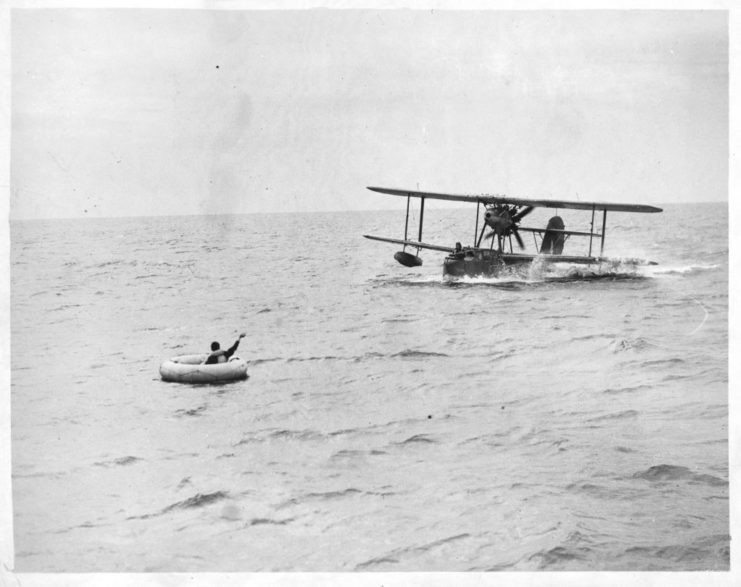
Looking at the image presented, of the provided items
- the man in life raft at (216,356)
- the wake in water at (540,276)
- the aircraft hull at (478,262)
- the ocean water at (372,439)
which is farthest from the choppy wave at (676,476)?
the aircraft hull at (478,262)

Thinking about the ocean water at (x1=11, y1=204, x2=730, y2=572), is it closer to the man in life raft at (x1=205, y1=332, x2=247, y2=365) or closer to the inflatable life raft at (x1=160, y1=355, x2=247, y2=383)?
the inflatable life raft at (x1=160, y1=355, x2=247, y2=383)

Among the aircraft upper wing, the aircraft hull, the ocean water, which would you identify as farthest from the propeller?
the ocean water

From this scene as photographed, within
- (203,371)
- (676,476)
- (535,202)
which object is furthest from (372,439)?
(535,202)

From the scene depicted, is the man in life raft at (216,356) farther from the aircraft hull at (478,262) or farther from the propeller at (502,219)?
the propeller at (502,219)

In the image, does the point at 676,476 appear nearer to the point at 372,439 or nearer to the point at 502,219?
the point at 372,439
